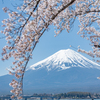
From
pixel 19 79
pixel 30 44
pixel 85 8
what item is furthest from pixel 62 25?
pixel 19 79

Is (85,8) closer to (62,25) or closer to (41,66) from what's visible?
(62,25)

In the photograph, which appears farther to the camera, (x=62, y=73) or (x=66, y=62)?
(x=66, y=62)

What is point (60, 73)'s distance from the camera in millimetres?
163750

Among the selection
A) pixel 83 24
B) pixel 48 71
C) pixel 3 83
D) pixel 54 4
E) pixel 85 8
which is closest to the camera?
pixel 54 4

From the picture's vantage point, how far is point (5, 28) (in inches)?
86.0

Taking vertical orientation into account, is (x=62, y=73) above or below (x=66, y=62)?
below

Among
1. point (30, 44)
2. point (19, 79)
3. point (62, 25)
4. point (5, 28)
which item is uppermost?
point (62, 25)

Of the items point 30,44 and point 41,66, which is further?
point 41,66

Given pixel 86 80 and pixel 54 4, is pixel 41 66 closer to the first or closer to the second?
pixel 86 80

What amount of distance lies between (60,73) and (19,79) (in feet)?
540

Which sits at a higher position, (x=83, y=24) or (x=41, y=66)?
(x=41, y=66)

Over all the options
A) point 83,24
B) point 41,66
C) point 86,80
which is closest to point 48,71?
point 41,66

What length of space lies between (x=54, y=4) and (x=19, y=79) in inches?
50.3

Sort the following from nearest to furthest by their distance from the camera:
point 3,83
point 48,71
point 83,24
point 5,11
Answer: point 5,11
point 83,24
point 3,83
point 48,71
